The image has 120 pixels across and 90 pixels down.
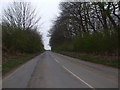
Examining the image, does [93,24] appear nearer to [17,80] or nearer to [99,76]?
[99,76]

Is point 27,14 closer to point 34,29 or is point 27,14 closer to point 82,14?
point 34,29

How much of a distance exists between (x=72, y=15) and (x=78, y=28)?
655 centimetres

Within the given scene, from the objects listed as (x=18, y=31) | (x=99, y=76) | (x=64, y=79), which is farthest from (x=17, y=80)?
(x=18, y=31)

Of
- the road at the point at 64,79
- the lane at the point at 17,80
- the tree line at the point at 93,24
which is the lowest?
the lane at the point at 17,80

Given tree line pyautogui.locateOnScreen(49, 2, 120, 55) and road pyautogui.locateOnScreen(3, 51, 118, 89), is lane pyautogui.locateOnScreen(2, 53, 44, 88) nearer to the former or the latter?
road pyautogui.locateOnScreen(3, 51, 118, 89)

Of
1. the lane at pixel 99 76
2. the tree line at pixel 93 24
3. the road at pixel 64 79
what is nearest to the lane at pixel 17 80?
the road at pixel 64 79

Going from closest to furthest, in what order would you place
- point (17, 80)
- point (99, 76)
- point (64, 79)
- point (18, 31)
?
point (64, 79)
point (17, 80)
point (99, 76)
point (18, 31)

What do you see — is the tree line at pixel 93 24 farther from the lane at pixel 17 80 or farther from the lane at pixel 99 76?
the lane at pixel 17 80

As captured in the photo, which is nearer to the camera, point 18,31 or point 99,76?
point 99,76

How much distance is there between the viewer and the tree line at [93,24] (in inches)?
1364

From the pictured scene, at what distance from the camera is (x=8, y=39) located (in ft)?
155

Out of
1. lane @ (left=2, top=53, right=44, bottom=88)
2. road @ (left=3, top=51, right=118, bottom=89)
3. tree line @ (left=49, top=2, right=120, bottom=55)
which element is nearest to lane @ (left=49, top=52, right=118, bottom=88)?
road @ (left=3, top=51, right=118, bottom=89)

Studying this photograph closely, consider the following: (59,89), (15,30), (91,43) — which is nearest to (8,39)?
(15,30)

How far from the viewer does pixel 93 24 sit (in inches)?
2253
